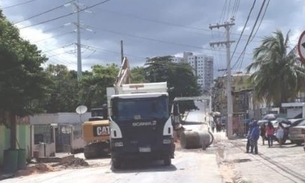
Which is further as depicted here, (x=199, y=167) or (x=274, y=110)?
(x=274, y=110)

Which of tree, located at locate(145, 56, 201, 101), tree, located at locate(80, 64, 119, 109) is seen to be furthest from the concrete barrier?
tree, located at locate(145, 56, 201, 101)

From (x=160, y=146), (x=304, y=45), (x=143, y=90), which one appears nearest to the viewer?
(x=304, y=45)

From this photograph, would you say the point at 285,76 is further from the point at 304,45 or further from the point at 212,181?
the point at 304,45

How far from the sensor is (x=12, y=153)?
25531 millimetres

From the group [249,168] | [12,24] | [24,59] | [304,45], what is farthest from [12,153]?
[304,45]

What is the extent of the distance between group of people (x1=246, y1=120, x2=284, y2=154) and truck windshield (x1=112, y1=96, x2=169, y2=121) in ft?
24.8

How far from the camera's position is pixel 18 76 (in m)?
25.2

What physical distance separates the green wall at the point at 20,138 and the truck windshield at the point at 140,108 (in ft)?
31.4

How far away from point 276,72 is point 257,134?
93.6ft

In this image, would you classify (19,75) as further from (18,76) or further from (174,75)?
(174,75)

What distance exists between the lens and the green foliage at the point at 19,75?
24656 mm

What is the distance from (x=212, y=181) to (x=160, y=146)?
5495mm

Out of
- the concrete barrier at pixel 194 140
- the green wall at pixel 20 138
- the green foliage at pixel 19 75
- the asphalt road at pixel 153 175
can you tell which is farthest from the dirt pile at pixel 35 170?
the concrete barrier at pixel 194 140

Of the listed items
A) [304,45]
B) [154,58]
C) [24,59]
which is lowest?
[304,45]
